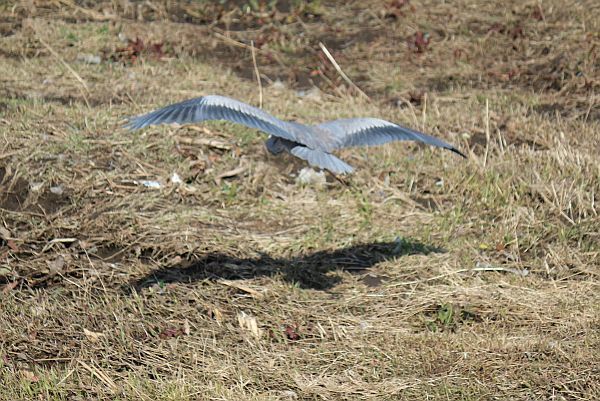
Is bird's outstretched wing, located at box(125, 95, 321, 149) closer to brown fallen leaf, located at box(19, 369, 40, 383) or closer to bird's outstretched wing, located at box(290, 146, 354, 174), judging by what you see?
bird's outstretched wing, located at box(290, 146, 354, 174)

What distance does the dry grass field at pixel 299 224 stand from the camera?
13.9 feet

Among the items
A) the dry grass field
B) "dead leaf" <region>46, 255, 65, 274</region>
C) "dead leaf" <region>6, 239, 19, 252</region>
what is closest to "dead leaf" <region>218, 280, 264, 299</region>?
the dry grass field

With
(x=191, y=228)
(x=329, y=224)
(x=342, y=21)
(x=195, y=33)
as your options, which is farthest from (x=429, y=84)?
(x=191, y=228)

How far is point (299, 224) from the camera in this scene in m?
5.67

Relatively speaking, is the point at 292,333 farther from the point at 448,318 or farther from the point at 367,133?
the point at 367,133

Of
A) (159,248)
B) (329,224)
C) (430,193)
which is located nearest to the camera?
(159,248)

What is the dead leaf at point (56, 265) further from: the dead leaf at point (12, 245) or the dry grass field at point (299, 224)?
the dead leaf at point (12, 245)

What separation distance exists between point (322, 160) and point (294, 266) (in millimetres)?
932

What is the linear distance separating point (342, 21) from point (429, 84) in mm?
1685

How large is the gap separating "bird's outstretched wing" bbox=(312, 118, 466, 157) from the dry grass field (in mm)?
787

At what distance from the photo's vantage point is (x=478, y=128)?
699 cm

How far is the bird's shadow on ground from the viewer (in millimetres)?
5059

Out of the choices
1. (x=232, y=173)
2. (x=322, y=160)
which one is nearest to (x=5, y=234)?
(x=232, y=173)

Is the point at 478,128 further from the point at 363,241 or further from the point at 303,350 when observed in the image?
the point at 303,350
